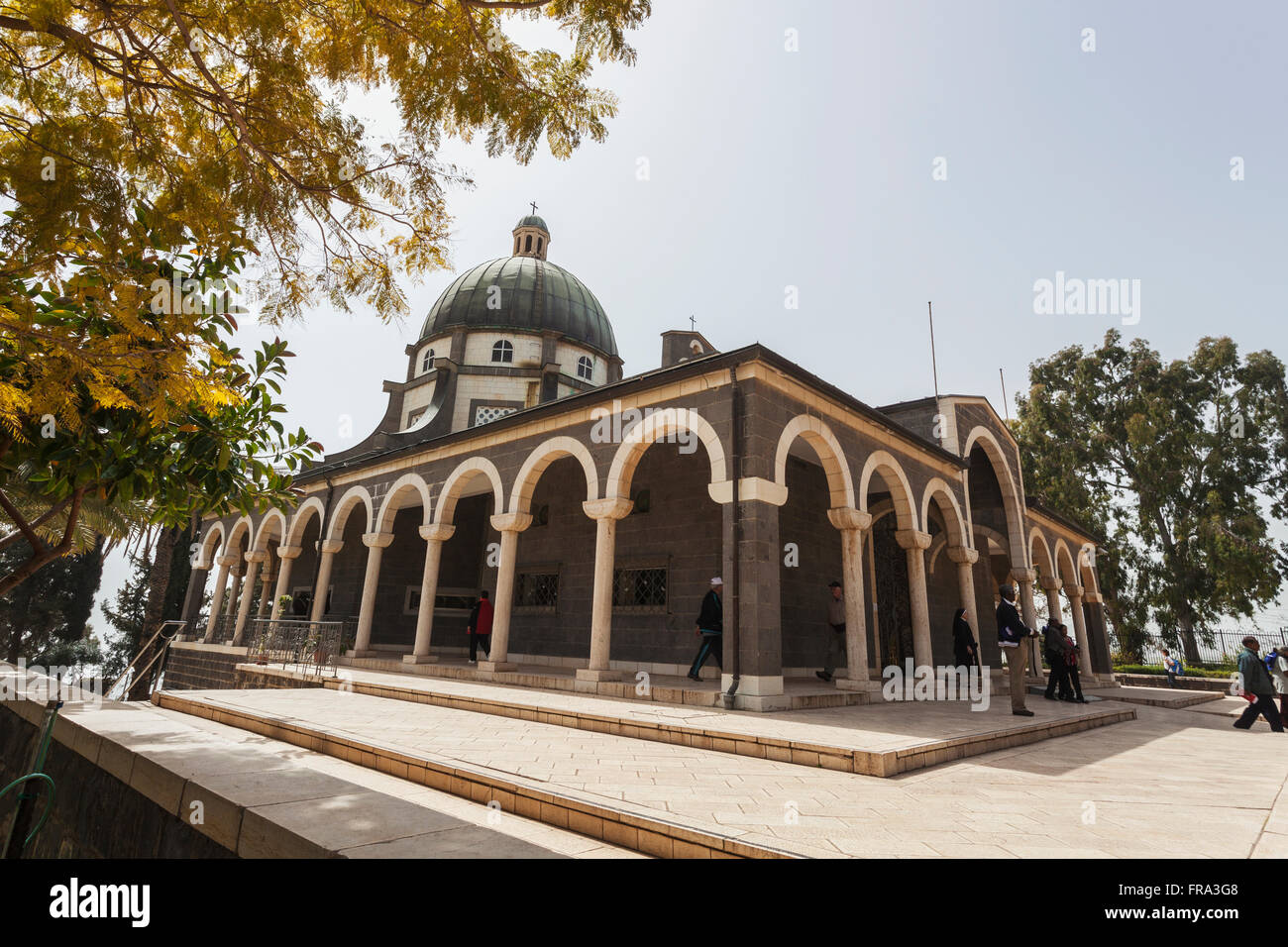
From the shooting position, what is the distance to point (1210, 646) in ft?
78.8

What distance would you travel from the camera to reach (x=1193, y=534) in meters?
24.8

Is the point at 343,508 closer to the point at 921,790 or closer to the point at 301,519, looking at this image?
the point at 301,519

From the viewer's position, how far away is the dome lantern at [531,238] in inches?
1062

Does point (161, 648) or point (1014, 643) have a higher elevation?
point (1014, 643)

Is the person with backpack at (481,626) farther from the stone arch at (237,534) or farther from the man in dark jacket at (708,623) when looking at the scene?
the stone arch at (237,534)

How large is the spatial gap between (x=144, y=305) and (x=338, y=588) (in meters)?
16.1

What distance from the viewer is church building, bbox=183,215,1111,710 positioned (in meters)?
8.75

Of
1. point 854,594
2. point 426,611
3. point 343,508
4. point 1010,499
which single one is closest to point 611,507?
point 854,594

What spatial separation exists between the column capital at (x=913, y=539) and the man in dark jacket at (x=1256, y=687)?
4.52 meters

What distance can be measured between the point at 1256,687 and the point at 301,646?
16362 mm

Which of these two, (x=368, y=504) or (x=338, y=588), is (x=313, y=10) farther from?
(x=338, y=588)

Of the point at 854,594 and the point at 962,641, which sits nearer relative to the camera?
the point at 854,594

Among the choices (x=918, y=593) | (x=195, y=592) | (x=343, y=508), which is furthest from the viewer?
(x=195, y=592)

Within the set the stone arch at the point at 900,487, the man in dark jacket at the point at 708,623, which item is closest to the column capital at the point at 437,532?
the man in dark jacket at the point at 708,623
